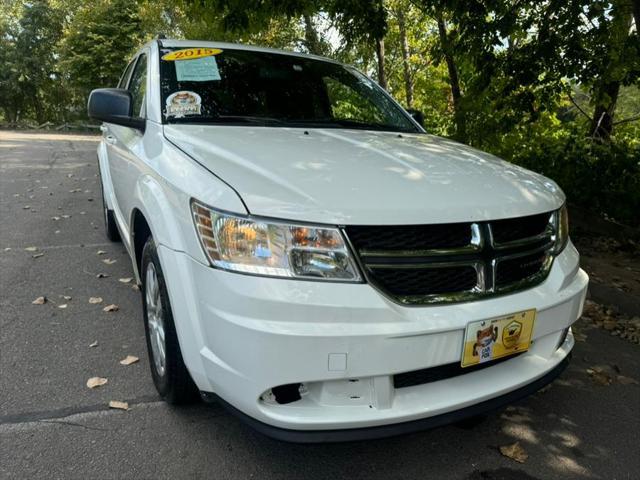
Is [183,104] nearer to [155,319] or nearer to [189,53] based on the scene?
[189,53]

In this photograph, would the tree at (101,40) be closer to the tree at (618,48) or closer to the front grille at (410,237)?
the tree at (618,48)

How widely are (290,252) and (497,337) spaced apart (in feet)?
2.70

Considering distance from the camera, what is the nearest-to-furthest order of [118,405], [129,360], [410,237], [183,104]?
[410,237]
[118,405]
[183,104]
[129,360]

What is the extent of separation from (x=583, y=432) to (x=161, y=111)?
2640 millimetres

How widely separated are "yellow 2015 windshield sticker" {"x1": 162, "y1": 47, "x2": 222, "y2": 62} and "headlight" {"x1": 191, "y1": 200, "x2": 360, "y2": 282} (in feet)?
5.68

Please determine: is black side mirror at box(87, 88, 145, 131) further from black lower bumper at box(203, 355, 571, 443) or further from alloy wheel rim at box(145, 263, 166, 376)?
black lower bumper at box(203, 355, 571, 443)

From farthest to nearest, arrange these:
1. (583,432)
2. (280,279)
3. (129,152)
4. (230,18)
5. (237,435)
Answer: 1. (230,18)
2. (129,152)
3. (583,432)
4. (237,435)
5. (280,279)

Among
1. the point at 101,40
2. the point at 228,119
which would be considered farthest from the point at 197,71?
the point at 101,40

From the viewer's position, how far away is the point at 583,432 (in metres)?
2.40

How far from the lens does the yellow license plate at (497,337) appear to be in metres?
1.76

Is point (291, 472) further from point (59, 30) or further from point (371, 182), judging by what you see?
point (59, 30)

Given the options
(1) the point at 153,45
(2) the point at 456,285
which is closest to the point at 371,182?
(2) the point at 456,285

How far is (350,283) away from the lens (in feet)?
5.43

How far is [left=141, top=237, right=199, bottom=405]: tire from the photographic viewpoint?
209cm
